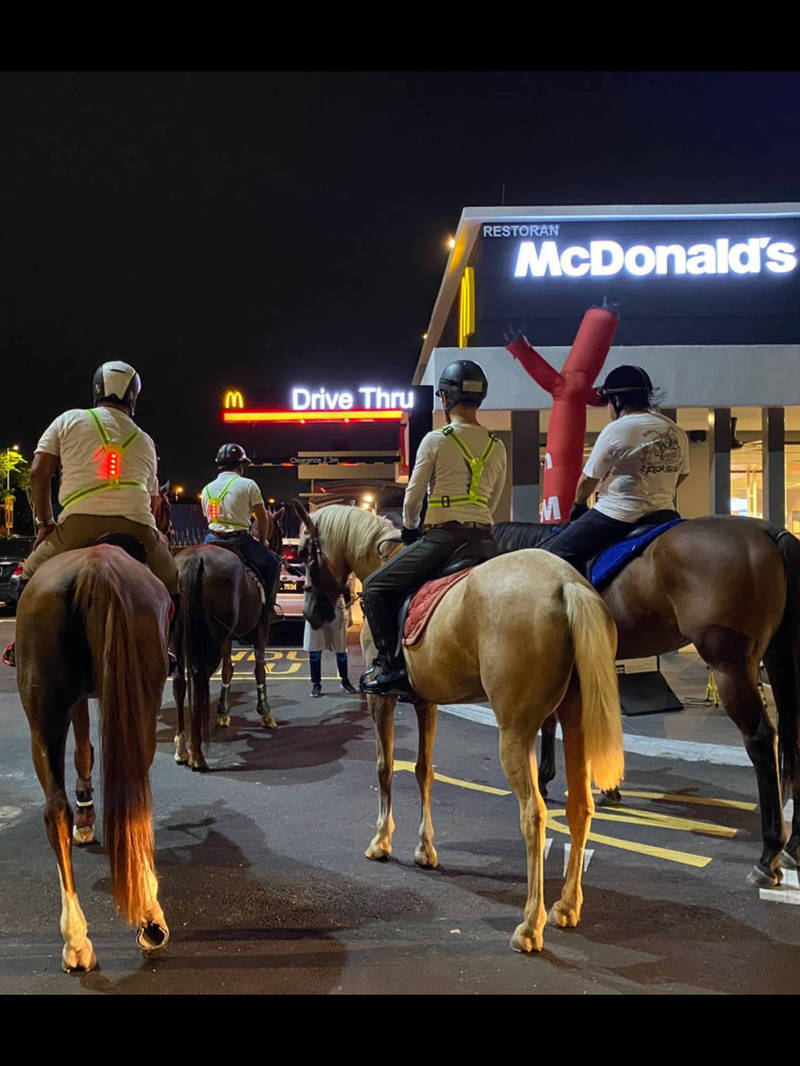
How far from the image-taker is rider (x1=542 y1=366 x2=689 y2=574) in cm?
546

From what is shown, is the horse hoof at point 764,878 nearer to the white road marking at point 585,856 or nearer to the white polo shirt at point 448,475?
the white road marking at point 585,856

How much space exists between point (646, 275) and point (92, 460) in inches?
458

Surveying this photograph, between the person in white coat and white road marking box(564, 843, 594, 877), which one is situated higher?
the person in white coat

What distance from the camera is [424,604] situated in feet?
15.0

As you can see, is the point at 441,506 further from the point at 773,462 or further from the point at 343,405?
the point at 343,405

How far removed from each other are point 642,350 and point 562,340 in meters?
2.12

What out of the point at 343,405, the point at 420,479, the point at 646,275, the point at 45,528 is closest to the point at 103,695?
the point at 45,528

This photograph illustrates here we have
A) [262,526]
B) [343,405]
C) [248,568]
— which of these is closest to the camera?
[248,568]

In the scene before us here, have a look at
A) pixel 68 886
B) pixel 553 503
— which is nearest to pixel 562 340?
pixel 553 503

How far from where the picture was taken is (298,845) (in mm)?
5145

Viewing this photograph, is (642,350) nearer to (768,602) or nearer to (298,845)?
(768,602)

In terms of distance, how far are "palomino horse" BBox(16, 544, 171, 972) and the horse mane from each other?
2039 mm

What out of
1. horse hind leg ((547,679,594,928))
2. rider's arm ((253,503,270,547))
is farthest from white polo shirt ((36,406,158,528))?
rider's arm ((253,503,270,547))

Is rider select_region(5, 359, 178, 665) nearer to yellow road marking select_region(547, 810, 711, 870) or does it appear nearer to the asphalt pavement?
the asphalt pavement
